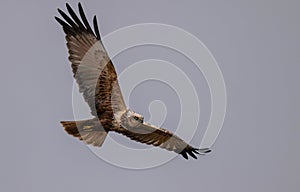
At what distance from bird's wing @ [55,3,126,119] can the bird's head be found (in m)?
0.15

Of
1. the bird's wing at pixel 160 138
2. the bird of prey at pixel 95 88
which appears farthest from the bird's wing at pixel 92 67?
the bird's wing at pixel 160 138

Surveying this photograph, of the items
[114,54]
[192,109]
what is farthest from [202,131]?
[114,54]

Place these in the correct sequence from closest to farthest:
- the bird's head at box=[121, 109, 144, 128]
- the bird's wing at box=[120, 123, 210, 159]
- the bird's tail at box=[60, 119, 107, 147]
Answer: the bird's head at box=[121, 109, 144, 128] → the bird's tail at box=[60, 119, 107, 147] → the bird's wing at box=[120, 123, 210, 159]

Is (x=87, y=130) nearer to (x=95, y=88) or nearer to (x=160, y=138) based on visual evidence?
(x=95, y=88)

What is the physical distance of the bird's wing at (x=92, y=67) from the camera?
14992 mm

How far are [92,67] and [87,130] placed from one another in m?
1.10

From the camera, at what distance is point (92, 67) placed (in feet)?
49.8

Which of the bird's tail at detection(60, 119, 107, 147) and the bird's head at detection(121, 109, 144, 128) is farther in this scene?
the bird's tail at detection(60, 119, 107, 147)

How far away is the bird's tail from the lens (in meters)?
15.1

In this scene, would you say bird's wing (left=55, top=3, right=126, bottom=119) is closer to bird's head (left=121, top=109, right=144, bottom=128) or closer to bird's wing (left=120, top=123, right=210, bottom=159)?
bird's head (left=121, top=109, right=144, bottom=128)

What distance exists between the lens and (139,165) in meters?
17.4

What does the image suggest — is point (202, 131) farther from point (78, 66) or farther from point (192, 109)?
point (78, 66)

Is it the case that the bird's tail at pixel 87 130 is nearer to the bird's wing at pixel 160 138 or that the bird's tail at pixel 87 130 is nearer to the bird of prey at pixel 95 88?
the bird of prey at pixel 95 88

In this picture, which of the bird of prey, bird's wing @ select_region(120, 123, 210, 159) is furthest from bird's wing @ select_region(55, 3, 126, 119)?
bird's wing @ select_region(120, 123, 210, 159)
